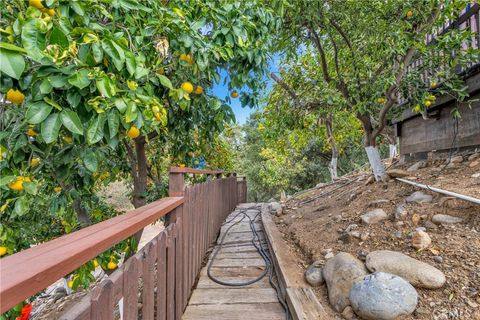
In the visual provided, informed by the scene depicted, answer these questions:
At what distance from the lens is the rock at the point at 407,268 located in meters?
1.57

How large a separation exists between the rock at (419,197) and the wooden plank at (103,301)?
241cm

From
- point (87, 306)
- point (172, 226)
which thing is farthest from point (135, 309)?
point (172, 226)

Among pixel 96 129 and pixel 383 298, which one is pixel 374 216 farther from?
pixel 96 129

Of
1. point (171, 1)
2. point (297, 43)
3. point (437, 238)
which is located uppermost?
point (297, 43)

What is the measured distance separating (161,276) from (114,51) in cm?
110

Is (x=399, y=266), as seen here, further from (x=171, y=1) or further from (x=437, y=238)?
(x=171, y=1)

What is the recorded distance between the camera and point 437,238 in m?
1.87

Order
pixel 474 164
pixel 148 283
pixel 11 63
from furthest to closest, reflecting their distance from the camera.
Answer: pixel 474 164 → pixel 148 283 → pixel 11 63

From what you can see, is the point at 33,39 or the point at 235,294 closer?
the point at 33,39

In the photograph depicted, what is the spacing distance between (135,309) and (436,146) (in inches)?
150

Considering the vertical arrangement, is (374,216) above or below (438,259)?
above

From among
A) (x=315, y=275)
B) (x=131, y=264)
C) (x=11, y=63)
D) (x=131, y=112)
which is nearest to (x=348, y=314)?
(x=315, y=275)

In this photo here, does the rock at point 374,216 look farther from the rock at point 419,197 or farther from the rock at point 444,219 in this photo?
the rock at point 444,219

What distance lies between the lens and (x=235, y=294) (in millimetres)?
2199
